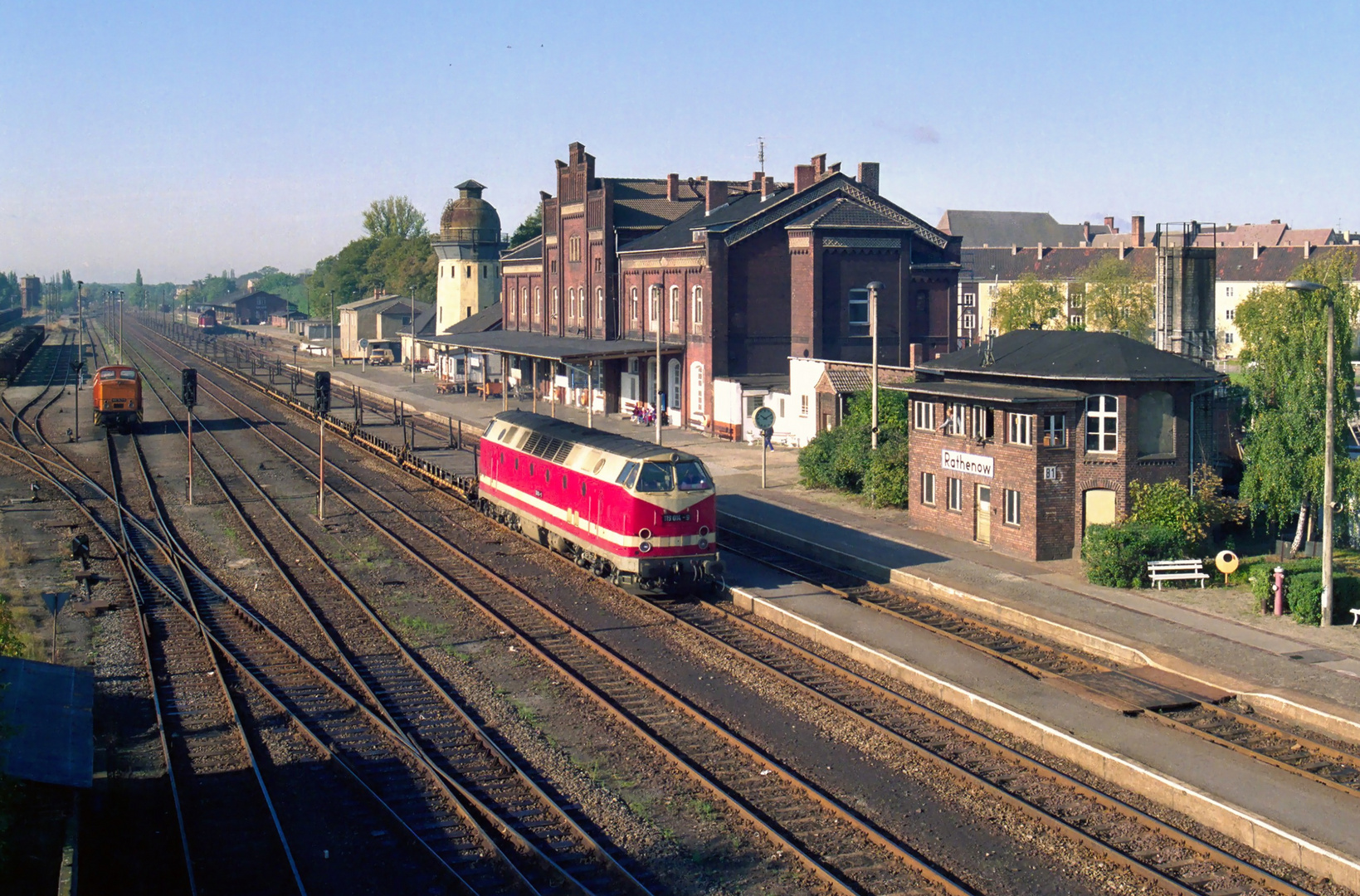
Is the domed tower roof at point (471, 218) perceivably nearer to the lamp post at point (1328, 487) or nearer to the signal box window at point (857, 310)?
the signal box window at point (857, 310)

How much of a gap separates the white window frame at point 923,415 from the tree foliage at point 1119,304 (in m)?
32.9

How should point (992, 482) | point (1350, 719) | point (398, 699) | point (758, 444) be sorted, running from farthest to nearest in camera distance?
point (758, 444), point (992, 482), point (398, 699), point (1350, 719)

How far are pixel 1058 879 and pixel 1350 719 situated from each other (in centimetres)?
661

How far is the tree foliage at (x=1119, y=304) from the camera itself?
60.8 m

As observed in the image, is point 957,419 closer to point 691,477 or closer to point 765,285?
point 691,477

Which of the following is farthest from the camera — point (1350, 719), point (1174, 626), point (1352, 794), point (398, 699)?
point (1174, 626)

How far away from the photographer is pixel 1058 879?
12516 millimetres

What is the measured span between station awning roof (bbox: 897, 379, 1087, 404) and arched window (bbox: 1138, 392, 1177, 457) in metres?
1.54

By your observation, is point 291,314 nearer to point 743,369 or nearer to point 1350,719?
point 743,369

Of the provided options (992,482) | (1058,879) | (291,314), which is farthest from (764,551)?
(291,314)

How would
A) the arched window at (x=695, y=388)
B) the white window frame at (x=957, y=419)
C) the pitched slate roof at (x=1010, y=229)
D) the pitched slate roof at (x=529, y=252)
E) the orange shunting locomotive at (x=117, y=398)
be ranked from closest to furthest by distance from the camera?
the white window frame at (x=957, y=419) < the arched window at (x=695, y=388) < the orange shunting locomotive at (x=117, y=398) < the pitched slate roof at (x=529, y=252) < the pitched slate roof at (x=1010, y=229)

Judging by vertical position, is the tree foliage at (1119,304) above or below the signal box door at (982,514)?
above

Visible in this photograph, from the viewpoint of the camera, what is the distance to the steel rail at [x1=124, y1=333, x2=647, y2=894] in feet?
43.0

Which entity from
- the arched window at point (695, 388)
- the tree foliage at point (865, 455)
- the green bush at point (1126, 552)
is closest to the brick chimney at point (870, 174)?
the arched window at point (695, 388)
